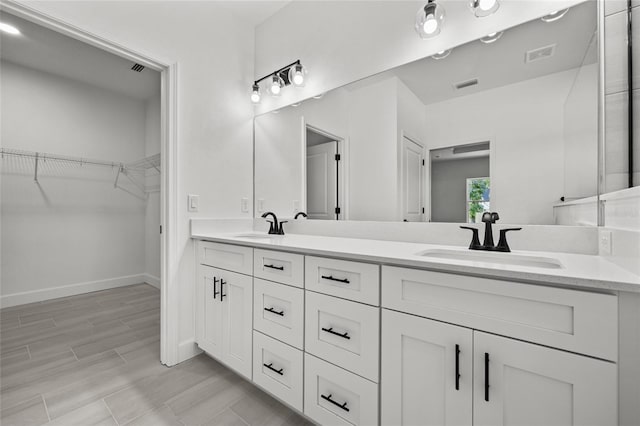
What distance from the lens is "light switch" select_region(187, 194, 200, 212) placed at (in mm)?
1990

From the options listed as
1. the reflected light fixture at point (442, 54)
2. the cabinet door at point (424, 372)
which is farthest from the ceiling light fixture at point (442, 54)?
the cabinet door at point (424, 372)

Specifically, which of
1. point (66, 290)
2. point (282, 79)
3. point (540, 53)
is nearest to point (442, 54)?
point (540, 53)

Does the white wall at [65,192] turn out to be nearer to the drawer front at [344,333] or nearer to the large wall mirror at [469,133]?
the large wall mirror at [469,133]

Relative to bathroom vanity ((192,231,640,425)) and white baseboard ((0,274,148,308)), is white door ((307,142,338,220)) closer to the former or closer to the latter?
bathroom vanity ((192,231,640,425))

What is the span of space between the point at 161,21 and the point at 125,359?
2.33 metres

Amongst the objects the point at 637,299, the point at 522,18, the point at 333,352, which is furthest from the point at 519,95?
the point at 333,352

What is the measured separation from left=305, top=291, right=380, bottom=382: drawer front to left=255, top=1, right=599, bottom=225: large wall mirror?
0.71m

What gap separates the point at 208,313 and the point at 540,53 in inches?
90.1

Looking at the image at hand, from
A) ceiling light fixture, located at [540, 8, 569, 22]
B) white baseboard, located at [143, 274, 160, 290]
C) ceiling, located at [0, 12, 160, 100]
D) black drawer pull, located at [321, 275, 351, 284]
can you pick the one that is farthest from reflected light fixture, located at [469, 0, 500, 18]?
white baseboard, located at [143, 274, 160, 290]

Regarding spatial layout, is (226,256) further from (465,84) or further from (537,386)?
(465,84)

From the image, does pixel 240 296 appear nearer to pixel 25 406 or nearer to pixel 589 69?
pixel 25 406

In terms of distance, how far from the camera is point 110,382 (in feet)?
5.51

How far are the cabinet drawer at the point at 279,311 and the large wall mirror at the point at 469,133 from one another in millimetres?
736

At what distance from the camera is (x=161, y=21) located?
1.88m
